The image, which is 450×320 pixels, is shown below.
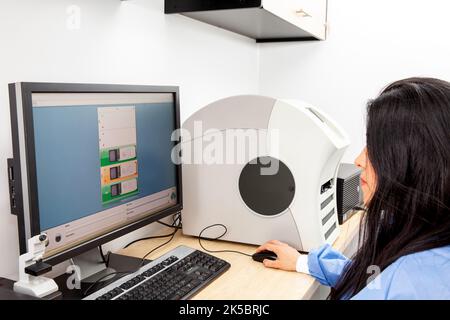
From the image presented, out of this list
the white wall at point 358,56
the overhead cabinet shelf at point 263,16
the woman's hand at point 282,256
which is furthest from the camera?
the white wall at point 358,56

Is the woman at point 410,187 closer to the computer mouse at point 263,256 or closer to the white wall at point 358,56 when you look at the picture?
the computer mouse at point 263,256

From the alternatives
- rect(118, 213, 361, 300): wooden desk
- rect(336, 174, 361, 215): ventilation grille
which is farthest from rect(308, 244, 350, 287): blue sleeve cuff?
rect(336, 174, 361, 215): ventilation grille

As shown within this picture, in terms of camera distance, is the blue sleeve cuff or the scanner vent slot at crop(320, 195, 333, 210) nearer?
the blue sleeve cuff

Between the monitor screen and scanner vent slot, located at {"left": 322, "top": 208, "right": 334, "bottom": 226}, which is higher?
the monitor screen

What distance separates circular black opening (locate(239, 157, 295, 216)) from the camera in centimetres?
114

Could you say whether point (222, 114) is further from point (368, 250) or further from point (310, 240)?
point (368, 250)

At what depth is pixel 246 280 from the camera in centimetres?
99

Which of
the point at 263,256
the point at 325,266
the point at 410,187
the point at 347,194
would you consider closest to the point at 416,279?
the point at 410,187

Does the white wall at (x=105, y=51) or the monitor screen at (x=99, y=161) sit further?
the white wall at (x=105, y=51)

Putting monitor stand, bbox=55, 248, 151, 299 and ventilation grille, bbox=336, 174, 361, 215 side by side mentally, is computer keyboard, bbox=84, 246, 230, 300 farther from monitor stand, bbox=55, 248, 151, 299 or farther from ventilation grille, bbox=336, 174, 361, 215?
ventilation grille, bbox=336, 174, 361, 215

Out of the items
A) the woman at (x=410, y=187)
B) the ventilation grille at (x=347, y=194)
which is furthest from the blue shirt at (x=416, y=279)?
the ventilation grille at (x=347, y=194)

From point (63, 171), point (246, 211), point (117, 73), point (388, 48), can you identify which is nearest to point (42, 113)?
point (63, 171)

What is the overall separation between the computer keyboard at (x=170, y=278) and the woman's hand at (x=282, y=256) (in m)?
0.12

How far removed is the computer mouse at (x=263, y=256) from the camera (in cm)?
109
